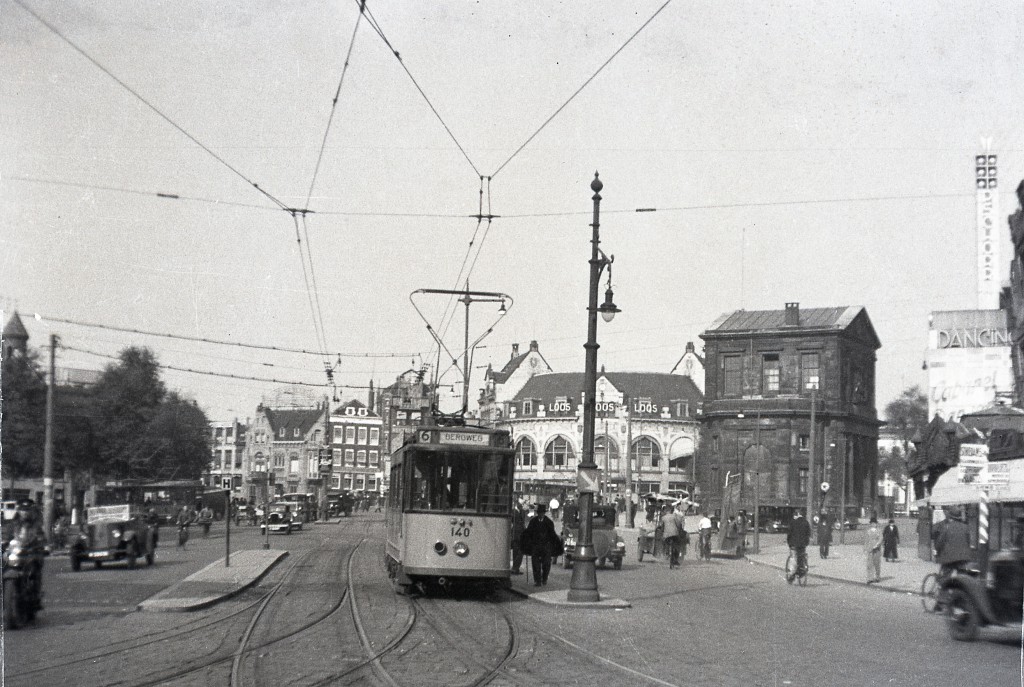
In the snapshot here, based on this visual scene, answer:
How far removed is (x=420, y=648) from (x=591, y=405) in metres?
7.38

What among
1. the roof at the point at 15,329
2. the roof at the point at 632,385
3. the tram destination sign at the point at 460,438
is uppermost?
the roof at the point at 632,385

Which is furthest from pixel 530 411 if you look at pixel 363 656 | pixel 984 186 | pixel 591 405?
pixel 363 656

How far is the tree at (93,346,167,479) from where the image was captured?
56.8m

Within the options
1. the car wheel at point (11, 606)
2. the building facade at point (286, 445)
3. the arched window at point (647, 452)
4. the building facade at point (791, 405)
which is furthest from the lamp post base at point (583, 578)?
the building facade at point (286, 445)

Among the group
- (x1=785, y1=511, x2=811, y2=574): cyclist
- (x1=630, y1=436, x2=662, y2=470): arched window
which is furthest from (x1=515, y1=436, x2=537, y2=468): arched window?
(x1=785, y1=511, x2=811, y2=574): cyclist

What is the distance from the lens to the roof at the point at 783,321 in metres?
72.2

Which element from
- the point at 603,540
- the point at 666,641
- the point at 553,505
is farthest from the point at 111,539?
the point at 553,505

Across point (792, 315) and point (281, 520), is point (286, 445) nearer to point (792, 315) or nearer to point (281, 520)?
point (792, 315)

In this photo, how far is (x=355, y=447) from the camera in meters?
123

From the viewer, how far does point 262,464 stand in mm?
130875

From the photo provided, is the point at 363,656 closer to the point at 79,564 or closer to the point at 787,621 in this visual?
the point at 787,621

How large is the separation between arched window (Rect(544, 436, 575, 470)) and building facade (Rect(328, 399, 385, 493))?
2338 cm

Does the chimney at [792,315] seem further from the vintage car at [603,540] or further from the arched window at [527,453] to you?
the vintage car at [603,540]

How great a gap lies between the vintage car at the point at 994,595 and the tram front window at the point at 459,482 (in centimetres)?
761
